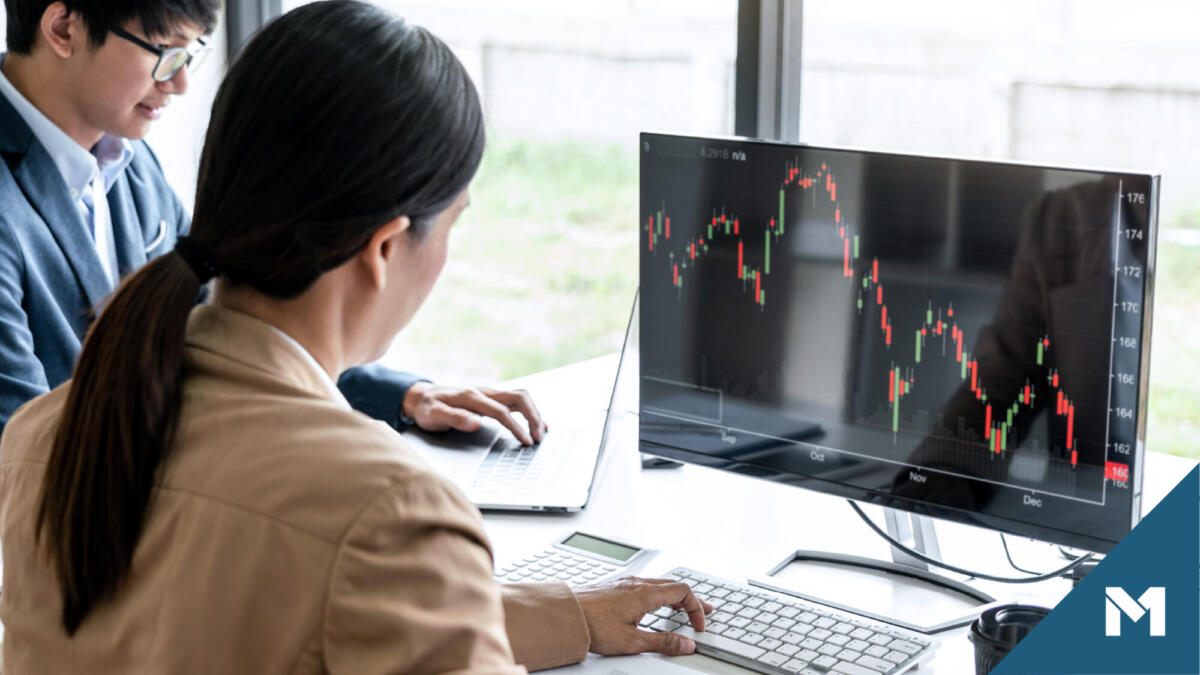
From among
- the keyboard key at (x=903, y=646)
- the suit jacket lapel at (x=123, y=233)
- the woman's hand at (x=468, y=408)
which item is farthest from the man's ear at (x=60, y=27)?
the keyboard key at (x=903, y=646)

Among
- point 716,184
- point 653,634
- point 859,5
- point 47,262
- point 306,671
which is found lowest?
point 653,634

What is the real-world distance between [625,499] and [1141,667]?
0.62m

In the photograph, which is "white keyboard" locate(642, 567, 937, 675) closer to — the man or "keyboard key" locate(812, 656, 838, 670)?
"keyboard key" locate(812, 656, 838, 670)

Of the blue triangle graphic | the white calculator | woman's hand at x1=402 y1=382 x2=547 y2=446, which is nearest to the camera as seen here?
the blue triangle graphic

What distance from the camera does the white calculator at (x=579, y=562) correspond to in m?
1.25

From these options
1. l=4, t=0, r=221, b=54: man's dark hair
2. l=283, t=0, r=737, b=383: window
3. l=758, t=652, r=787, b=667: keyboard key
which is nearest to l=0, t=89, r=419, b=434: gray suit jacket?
l=4, t=0, r=221, b=54: man's dark hair

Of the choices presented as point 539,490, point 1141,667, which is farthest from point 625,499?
point 1141,667

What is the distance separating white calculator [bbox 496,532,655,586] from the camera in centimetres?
125

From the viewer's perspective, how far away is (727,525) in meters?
1.40

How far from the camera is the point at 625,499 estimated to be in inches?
58.3

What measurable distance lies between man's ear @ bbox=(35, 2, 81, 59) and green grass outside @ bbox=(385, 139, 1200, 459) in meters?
3.45

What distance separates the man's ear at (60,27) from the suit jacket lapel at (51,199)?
0.11 m

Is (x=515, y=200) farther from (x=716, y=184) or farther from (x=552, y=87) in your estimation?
(x=716, y=184)

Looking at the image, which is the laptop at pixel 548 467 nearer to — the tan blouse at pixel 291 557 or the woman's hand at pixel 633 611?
the woman's hand at pixel 633 611
